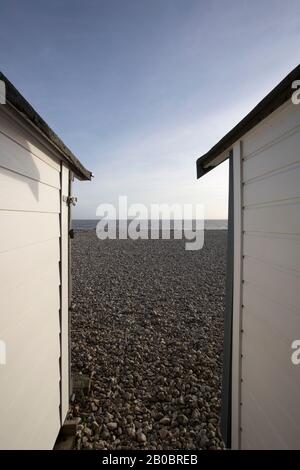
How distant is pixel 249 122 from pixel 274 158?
1.33 ft

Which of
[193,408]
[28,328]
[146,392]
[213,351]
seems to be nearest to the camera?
[28,328]

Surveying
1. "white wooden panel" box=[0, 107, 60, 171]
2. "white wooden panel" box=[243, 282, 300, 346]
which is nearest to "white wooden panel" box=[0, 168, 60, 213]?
"white wooden panel" box=[0, 107, 60, 171]

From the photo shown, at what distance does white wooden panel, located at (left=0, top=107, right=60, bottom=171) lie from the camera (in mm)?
2020

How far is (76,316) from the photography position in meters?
8.12

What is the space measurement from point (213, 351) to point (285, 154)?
481cm

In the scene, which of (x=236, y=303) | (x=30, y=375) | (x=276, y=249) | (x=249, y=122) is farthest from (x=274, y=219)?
(x=30, y=375)

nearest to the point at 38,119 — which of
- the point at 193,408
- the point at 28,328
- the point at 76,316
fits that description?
the point at 28,328

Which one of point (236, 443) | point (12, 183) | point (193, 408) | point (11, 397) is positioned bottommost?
point (193, 408)

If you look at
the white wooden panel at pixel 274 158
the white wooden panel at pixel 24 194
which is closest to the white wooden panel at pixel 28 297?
the white wooden panel at pixel 24 194

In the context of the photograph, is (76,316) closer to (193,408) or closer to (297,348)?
(193,408)

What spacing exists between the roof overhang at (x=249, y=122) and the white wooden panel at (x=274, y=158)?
0.25 meters

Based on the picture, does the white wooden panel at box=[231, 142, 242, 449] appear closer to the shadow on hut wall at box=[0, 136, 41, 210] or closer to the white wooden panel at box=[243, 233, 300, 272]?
the white wooden panel at box=[243, 233, 300, 272]

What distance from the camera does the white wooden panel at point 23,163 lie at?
2039 mm

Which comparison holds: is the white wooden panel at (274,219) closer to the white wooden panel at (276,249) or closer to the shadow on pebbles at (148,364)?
the white wooden panel at (276,249)
